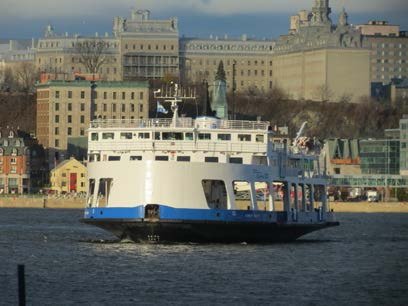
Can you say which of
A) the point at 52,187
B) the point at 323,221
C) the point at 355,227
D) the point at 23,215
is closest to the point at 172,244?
the point at 323,221

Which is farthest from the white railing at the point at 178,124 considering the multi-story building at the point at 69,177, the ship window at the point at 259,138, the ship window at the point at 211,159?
the multi-story building at the point at 69,177

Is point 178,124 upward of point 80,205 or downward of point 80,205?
upward

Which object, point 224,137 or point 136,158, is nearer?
point 136,158

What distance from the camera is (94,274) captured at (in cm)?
6644

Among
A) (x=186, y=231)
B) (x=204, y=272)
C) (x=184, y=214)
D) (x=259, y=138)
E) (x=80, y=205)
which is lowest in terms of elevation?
(x=80, y=205)

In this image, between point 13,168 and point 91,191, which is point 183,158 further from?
point 13,168

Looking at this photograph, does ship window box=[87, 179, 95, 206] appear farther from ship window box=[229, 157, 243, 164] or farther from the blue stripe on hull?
ship window box=[229, 157, 243, 164]

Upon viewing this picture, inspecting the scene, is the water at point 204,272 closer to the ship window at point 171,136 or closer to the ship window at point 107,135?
the ship window at point 107,135

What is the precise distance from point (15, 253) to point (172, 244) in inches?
253

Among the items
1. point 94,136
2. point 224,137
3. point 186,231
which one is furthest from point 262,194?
point 186,231

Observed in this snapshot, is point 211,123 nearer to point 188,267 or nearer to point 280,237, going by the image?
point 280,237

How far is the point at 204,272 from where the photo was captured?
67.2 m

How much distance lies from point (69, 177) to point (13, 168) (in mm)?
8121

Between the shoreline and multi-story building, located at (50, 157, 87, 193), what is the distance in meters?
15.2
